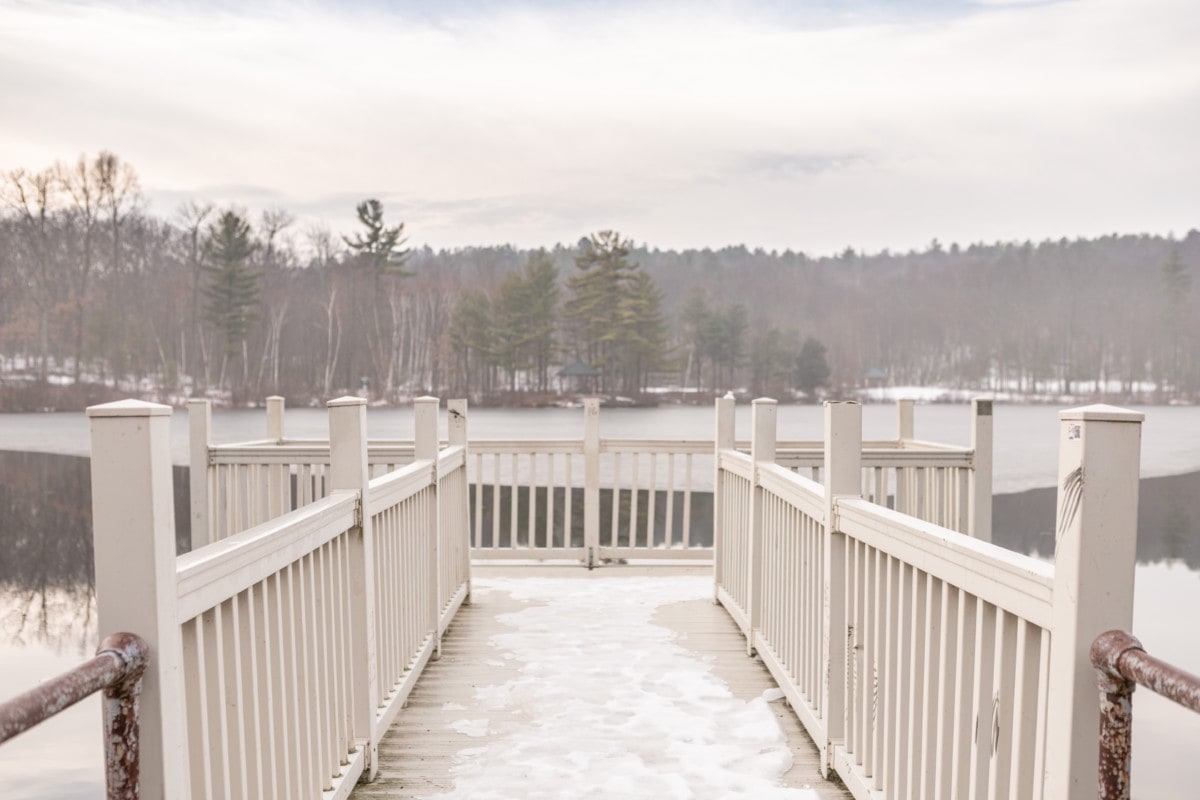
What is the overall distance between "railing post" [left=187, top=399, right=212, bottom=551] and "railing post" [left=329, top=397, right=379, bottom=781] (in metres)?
2.51

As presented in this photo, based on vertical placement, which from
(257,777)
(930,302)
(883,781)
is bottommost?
(883,781)

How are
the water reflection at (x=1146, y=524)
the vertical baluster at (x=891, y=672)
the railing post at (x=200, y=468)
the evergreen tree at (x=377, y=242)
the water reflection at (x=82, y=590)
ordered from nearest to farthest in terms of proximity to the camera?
1. the vertical baluster at (x=891, y=672)
2. the water reflection at (x=82, y=590)
3. the railing post at (x=200, y=468)
4. the water reflection at (x=1146, y=524)
5. the evergreen tree at (x=377, y=242)

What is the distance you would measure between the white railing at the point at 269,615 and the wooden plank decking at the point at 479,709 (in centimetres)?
11

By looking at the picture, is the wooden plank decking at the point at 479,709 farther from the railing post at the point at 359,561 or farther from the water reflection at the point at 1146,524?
the water reflection at the point at 1146,524

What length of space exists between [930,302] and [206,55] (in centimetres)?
5416

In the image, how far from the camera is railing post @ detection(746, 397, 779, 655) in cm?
380

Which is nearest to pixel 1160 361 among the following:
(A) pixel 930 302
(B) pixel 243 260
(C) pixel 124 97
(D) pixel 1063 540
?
(A) pixel 930 302

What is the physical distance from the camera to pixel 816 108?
5766cm

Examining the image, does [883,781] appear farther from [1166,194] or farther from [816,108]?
[1166,194]

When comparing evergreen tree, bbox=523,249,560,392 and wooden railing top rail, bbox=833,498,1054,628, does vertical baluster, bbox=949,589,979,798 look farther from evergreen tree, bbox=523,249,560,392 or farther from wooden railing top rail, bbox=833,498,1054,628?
evergreen tree, bbox=523,249,560,392

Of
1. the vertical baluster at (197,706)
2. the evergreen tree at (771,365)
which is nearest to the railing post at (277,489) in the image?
the vertical baluster at (197,706)

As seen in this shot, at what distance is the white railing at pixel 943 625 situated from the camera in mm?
1262

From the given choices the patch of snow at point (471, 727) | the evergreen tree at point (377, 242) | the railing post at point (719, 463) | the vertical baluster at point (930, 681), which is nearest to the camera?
the vertical baluster at point (930, 681)

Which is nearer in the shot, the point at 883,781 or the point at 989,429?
the point at 883,781
